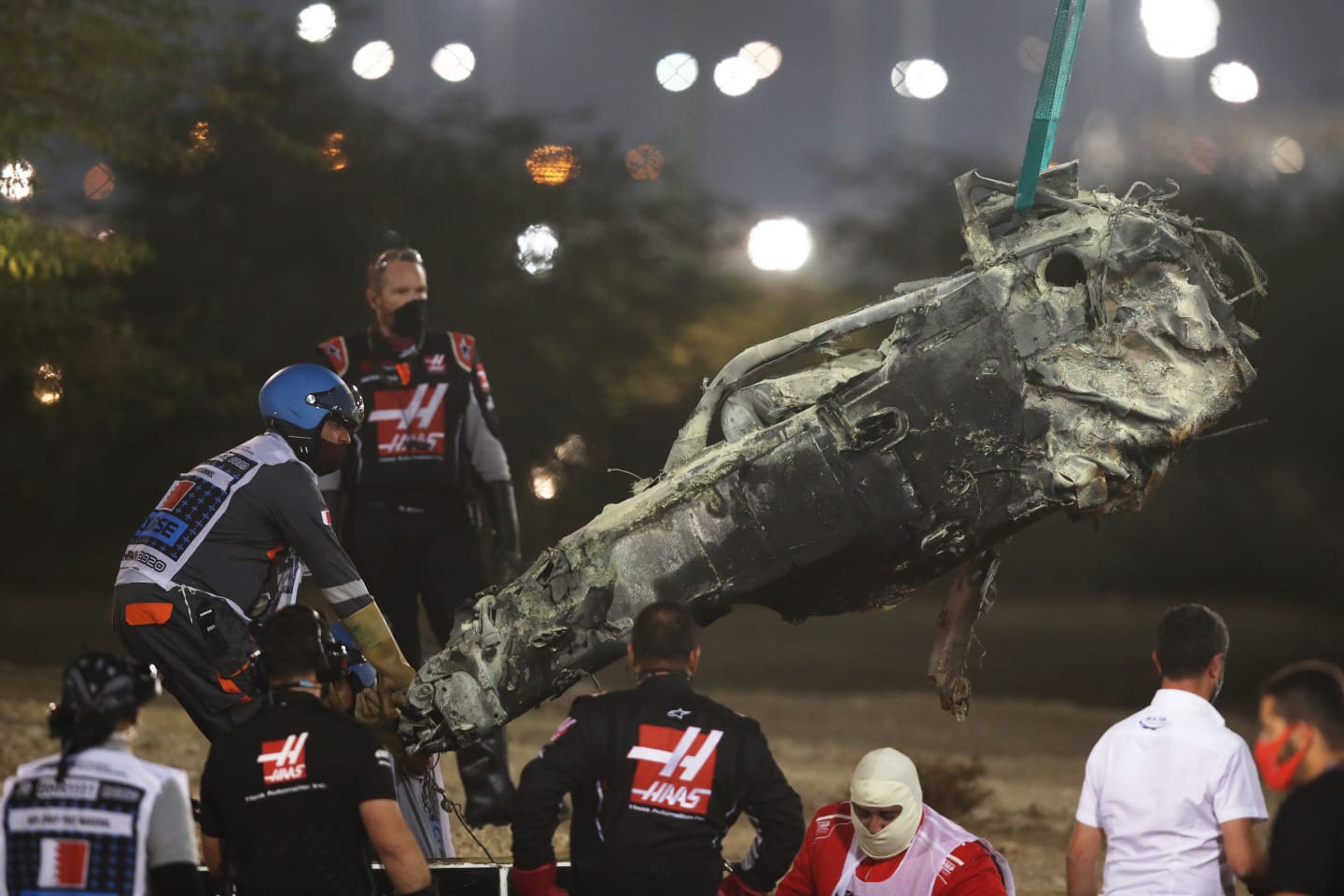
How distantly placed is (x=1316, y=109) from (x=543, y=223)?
1293 centimetres

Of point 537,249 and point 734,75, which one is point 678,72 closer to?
point 734,75

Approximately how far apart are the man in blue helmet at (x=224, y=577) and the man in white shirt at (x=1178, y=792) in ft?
7.72

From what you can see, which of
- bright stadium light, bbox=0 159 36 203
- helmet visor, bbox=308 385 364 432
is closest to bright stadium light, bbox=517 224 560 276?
bright stadium light, bbox=0 159 36 203

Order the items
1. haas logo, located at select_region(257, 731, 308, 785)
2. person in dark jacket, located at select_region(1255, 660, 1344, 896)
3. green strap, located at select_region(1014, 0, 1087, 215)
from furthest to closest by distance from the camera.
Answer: green strap, located at select_region(1014, 0, 1087, 215) → haas logo, located at select_region(257, 731, 308, 785) → person in dark jacket, located at select_region(1255, 660, 1344, 896)

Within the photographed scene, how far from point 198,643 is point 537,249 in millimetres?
13984

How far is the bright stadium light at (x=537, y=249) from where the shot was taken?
18797 mm

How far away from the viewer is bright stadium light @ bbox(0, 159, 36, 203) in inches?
505

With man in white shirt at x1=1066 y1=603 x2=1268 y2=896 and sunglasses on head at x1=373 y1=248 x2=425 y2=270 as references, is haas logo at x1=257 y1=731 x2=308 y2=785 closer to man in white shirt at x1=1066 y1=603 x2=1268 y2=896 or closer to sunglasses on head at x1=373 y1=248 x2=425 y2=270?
man in white shirt at x1=1066 y1=603 x2=1268 y2=896

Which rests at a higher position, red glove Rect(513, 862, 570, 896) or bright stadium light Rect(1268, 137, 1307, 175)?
bright stadium light Rect(1268, 137, 1307, 175)

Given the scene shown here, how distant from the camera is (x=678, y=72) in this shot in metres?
22.9

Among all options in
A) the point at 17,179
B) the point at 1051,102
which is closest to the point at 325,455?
the point at 1051,102

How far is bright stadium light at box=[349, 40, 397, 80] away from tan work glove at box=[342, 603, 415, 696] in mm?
14725

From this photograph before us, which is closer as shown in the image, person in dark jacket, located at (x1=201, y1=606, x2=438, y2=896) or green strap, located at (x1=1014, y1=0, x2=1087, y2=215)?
person in dark jacket, located at (x1=201, y1=606, x2=438, y2=896)

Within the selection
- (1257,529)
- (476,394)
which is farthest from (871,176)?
(476,394)
